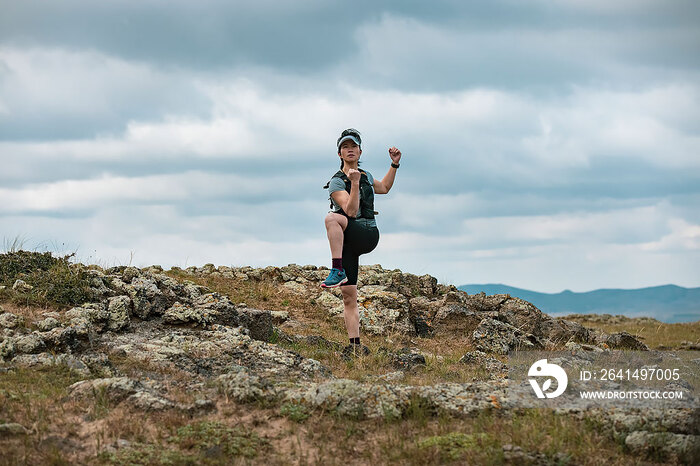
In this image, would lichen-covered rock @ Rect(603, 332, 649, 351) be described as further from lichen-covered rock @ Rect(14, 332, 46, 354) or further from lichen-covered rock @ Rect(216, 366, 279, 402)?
lichen-covered rock @ Rect(14, 332, 46, 354)

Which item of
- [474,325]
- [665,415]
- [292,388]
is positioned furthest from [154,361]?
[474,325]

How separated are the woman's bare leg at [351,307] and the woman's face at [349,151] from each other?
223cm

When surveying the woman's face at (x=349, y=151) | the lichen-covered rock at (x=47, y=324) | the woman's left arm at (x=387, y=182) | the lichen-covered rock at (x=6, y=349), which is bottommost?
the lichen-covered rock at (x=6, y=349)

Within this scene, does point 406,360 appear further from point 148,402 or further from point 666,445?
point 666,445

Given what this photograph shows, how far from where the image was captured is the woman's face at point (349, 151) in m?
11.3

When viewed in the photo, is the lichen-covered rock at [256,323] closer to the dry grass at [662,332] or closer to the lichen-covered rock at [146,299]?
the lichen-covered rock at [146,299]

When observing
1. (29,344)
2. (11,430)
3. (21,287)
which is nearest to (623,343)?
(29,344)

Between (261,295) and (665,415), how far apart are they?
11.1 metres

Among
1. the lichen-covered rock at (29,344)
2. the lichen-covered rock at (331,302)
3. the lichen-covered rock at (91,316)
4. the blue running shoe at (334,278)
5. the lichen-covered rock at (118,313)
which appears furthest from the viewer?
the lichen-covered rock at (331,302)

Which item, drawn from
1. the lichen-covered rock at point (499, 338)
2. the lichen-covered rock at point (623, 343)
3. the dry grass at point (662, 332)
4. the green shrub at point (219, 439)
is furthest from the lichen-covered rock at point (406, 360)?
the dry grass at point (662, 332)

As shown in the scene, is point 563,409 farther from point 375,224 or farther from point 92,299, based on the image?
point 92,299

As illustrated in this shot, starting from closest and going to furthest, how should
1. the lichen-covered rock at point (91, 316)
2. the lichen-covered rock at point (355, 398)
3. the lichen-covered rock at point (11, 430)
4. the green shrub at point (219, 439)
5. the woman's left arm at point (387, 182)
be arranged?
the green shrub at point (219, 439), the lichen-covered rock at point (11, 430), the lichen-covered rock at point (355, 398), the lichen-covered rock at point (91, 316), the woman's left arm at point (387, 182)

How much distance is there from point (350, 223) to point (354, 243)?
1.17 ft

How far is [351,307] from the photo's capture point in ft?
37.6
